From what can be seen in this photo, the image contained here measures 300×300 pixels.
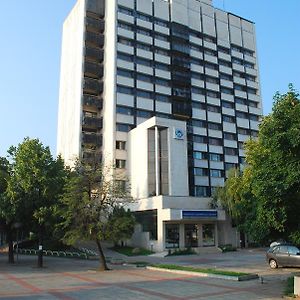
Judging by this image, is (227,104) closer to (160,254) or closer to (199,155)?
(199,155)

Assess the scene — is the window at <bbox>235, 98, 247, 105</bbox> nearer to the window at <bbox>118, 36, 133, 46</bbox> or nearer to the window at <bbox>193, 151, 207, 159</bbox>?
the window at <bbox>193, 151, 207, 159</bbox>

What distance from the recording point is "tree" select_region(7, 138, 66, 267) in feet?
98.3

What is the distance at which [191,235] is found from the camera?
47375 mm

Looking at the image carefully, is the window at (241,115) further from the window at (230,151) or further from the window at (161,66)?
the window at (161,66)

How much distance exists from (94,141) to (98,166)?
37.6 meters

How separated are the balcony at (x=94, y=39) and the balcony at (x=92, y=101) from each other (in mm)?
10749

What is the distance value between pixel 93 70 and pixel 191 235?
3621 cm

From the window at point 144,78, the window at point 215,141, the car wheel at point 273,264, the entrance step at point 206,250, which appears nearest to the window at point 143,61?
the window at point 144,78

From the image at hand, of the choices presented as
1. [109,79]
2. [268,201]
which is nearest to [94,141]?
[109,79]

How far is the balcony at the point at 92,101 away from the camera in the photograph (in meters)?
67.7

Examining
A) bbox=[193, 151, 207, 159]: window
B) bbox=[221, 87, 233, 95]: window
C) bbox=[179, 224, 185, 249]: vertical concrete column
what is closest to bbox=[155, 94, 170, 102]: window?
bbox=[193, 151, 207, 159]: window

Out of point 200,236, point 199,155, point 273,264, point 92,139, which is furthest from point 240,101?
point 273,264

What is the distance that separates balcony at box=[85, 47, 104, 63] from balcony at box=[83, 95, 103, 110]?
788cm

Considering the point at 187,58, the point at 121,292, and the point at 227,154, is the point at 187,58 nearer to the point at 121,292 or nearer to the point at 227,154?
the point at 227,154
